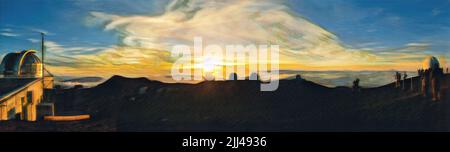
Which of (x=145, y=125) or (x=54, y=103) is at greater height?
(x=54, y=103)

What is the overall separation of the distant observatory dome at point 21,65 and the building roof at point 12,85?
465 millimetres

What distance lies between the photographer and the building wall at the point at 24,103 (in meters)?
22.1

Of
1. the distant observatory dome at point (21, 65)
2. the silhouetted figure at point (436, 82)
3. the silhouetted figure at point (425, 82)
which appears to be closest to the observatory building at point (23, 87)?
the distant observatory dome at point (21, 65)

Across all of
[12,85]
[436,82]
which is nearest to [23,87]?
[12,85]

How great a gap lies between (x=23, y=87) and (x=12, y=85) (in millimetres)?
856

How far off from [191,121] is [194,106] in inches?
123

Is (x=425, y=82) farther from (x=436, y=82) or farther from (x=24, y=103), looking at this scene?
(x=24, y=103)

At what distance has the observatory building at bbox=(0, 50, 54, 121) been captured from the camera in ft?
74.0

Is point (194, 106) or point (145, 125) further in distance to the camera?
point (194, 106)

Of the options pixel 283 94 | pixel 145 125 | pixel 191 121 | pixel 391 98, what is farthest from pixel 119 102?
pixel 391 98

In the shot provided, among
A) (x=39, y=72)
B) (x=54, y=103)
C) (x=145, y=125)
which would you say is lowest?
(x=145, y=125)
